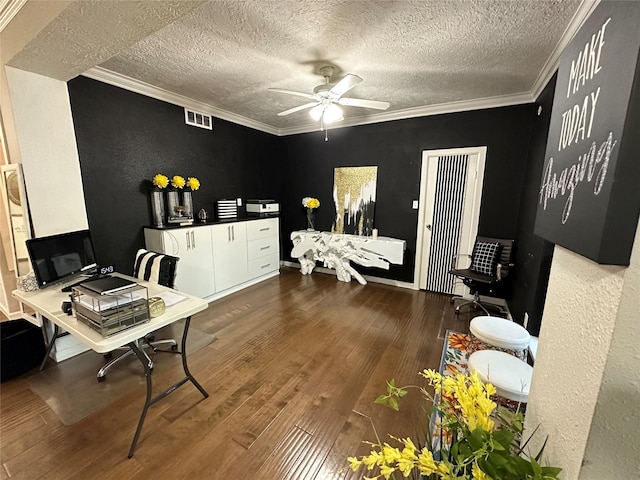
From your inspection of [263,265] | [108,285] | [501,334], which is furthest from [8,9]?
[501,334]

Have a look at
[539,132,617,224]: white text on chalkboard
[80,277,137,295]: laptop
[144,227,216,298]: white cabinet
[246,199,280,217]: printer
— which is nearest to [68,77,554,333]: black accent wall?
[246,199,280,217]: printer

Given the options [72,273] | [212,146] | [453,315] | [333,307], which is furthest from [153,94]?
[453,315]

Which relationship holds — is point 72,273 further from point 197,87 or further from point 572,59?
point 572,59

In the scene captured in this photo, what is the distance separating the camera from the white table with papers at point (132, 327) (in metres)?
1.37

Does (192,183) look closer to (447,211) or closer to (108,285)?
(108,285)

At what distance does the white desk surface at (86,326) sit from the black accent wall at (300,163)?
3.38 feet

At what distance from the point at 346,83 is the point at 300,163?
8.96 ft

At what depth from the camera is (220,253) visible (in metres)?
3.64

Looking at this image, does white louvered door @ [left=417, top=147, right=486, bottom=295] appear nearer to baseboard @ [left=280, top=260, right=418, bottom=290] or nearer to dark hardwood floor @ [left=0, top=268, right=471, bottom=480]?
baseboard @ [left=280, top=260, right=418, bottom=290]

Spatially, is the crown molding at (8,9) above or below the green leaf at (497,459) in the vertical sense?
above

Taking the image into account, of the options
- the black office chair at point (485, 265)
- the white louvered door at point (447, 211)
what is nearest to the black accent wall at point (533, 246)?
the black office chair at point (485, 265)

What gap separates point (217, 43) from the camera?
7.09 feet

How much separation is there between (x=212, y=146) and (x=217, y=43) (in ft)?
6.26

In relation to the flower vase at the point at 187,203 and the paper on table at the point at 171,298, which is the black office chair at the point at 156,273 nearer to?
the paper on table at the point at 171,298
